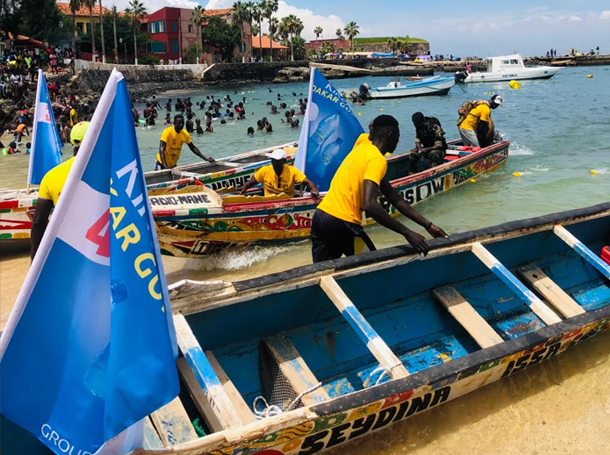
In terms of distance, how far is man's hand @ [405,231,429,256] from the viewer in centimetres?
A: 489

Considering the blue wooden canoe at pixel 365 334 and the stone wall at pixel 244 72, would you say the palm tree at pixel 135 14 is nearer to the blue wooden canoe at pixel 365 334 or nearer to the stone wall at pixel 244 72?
the stone wall at pixel 244 72

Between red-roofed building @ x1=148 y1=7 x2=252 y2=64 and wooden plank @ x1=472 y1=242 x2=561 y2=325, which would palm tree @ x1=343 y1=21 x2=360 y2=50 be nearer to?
red-roofed building @ x1=148 y1=7 x2=252 y2=64

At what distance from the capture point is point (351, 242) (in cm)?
527

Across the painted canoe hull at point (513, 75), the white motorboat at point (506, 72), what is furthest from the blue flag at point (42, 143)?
the painted canoe hull at point (513, 75)

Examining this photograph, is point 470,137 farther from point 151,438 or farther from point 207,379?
point 151,438

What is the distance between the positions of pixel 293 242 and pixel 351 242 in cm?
402

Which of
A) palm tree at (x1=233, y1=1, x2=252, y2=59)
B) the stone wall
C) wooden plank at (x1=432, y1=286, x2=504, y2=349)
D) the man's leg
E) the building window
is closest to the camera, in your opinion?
wooden plank at (x1=432, y1=286, x2=504, y2=349)

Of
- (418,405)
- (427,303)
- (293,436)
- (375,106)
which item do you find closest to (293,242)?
(427,303)

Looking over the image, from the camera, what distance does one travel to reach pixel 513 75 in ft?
189

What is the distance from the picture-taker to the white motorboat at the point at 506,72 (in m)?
57.5

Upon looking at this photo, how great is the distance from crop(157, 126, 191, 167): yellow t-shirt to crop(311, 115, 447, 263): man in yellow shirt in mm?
6619

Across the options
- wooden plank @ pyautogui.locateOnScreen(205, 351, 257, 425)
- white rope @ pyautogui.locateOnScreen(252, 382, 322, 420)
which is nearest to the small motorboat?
white rope @ pyautogui.locateOnScreen(252, 382, 322, 420)

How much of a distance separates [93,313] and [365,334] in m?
2.25

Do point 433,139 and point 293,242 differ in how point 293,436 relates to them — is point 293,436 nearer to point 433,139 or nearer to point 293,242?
point 293,242
